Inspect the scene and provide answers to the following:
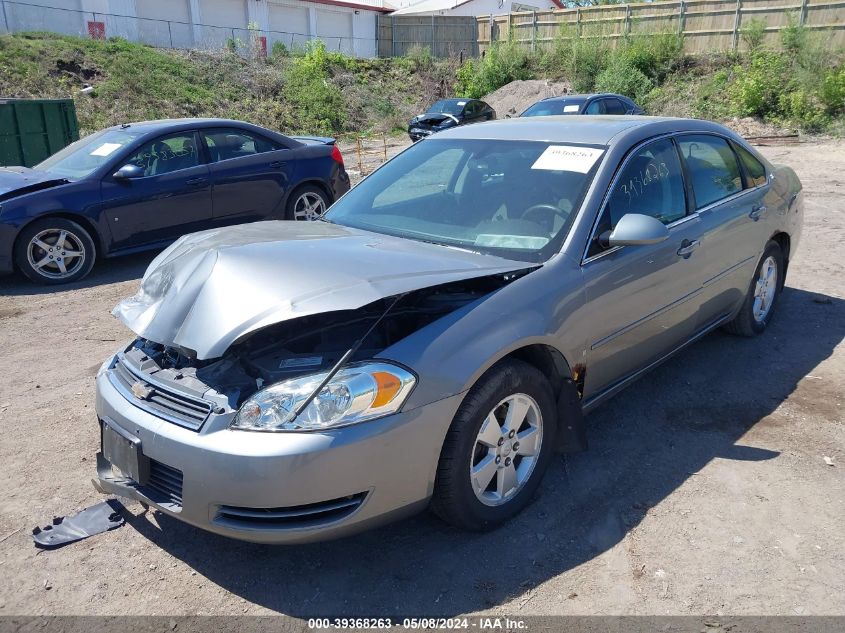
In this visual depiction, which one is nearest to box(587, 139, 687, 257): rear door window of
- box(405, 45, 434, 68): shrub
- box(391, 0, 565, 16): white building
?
box(405, 45, 434, 68): shrub

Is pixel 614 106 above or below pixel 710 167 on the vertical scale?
above

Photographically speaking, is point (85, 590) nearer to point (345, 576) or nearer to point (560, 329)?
point (345, 576)

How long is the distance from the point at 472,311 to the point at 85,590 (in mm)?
1913

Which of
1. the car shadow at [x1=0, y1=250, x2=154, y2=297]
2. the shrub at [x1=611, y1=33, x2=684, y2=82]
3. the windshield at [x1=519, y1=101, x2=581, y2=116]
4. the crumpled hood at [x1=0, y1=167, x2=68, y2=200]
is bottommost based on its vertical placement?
the car shadow at [x1=0, y1=250, x2=154, y2=297]

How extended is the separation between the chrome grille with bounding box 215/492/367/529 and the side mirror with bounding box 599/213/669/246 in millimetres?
1759

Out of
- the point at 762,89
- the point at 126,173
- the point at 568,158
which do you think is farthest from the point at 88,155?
the point at 762,89

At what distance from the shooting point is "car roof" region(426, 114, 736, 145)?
13.0ft

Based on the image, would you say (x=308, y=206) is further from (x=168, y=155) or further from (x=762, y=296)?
(x=762, y=296)

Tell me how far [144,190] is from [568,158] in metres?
5.36

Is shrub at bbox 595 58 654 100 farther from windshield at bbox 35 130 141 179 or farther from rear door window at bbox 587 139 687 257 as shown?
rear door window at bbox 587 139 687 257

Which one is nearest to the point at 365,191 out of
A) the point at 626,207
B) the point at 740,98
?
the point at 626,207

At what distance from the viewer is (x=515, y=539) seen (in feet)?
10.2

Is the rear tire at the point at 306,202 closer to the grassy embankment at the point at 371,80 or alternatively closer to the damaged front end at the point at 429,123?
the damaged front end at the point at 429,123

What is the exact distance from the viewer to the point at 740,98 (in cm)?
2453
